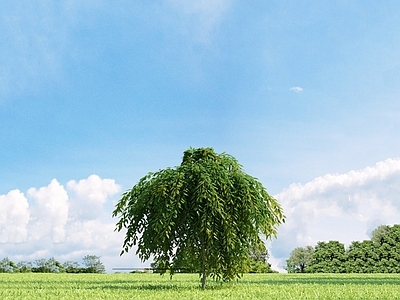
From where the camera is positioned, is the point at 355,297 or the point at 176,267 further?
the point at 176,267

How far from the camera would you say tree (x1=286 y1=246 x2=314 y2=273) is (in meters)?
44.9

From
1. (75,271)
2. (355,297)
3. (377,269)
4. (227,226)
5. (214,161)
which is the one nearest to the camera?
(355,297)

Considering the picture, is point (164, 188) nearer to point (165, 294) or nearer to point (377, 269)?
point (165, 294)

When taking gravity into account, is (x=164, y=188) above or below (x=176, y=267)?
above

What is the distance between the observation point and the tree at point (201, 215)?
1536 cm

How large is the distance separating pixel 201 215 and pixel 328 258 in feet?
94.9

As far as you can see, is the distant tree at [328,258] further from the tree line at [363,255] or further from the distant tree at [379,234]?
the distant tree at [379,234]

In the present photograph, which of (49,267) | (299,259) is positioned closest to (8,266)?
(49,267)

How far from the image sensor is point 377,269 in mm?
40375

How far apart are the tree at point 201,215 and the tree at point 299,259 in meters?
30.0

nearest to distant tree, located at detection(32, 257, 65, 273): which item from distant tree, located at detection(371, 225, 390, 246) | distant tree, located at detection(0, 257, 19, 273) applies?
distant tree, located at detection(0, 257, 19, 273)

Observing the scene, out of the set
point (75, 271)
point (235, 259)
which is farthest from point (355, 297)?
point (75, 271)

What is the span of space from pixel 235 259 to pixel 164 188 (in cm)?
315

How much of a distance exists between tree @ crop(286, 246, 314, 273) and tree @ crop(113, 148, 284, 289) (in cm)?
3000
